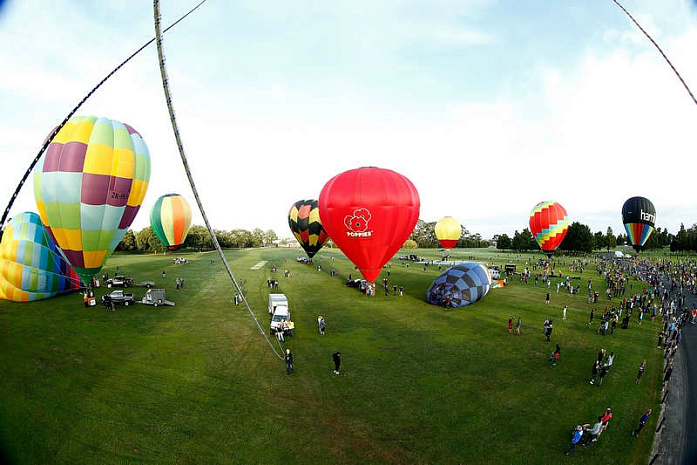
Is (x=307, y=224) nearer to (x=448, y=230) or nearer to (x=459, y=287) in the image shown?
(x=459, y=287)

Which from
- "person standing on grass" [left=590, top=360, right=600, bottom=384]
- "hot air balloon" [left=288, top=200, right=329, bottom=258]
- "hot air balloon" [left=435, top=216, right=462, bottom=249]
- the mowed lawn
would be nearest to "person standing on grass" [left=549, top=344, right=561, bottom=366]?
the mowed lawn

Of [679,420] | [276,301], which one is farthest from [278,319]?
[679,420]

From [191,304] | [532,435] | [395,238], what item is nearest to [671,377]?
[532,435]

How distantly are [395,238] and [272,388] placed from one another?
40.7 ft

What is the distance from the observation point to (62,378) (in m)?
12.4

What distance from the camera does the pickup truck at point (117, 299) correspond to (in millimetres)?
21561

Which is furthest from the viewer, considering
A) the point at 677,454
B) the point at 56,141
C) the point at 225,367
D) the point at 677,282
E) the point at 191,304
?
the point at 677,282

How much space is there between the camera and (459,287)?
23.6 metres

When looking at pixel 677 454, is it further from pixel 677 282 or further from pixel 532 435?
pixel 677 282

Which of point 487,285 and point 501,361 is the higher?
point 487,285

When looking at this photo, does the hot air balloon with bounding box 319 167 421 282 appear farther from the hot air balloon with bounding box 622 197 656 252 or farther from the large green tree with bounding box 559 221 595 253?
the large green tree with bounding box 559 221 595 253

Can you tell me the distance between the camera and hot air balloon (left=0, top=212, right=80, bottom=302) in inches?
830

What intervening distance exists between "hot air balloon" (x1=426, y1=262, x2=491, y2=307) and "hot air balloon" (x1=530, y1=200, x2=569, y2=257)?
22711 millimetres

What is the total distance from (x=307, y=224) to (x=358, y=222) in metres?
18.3
